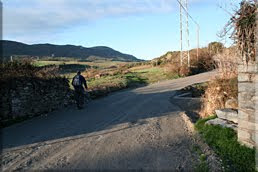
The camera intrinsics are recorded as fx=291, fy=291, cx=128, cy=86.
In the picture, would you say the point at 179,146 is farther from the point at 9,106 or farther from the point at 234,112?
the point at 9,106

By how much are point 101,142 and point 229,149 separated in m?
3.42

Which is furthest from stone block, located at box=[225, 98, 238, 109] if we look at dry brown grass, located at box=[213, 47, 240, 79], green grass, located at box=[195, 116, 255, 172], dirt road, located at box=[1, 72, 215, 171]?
dry brown grass, located at box=[213, 47, 240, 79]

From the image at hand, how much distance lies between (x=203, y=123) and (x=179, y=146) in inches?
91.4

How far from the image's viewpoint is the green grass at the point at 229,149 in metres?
5.94

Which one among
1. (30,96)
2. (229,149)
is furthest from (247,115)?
→ (30,96)

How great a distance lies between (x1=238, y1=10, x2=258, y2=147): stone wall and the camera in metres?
6.25

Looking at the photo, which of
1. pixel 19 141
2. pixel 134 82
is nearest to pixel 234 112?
pixel 19 141

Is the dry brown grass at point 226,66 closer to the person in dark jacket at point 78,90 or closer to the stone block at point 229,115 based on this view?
the stone block at point 229,115

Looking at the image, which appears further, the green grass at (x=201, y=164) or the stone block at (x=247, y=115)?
the stone block at (x=247, y=115)

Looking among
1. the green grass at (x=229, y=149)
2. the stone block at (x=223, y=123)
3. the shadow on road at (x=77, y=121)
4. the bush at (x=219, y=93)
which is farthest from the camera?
the bush at (x=219, y=93)

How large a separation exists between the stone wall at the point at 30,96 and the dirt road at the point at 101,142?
717 mm

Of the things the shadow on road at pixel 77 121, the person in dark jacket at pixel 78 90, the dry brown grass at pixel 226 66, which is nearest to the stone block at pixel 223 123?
the shadow on road at pixel 77 121

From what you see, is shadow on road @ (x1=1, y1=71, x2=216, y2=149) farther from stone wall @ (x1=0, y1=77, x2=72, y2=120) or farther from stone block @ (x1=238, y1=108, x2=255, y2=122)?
stone block @ (x1=238, y1=108, x2=255, y2=122)

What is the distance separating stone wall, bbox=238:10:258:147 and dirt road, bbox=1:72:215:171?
1.28 metres
